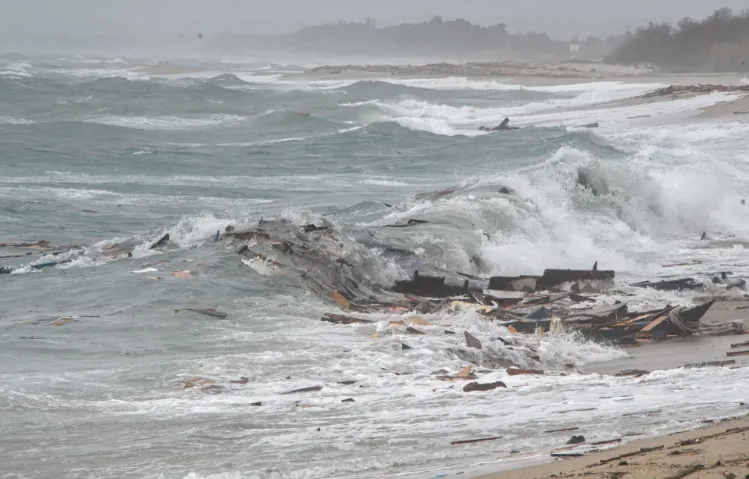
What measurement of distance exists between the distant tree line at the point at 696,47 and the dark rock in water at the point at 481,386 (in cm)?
6936

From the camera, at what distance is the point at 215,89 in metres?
58.7

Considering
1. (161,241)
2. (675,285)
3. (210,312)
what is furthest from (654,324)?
(161,241)

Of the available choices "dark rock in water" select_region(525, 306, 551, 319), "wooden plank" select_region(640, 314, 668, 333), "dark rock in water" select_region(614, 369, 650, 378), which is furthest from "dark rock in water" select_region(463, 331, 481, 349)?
"wooden plank" select_region(640, 314, 668, 333)

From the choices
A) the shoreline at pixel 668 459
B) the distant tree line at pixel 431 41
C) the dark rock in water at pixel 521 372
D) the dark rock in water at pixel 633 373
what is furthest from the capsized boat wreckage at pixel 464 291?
the distant tree line at pixel 431 41

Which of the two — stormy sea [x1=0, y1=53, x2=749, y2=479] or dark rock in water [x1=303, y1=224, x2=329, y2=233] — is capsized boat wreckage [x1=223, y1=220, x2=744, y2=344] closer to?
dark rock in water [x1=303, y1=224, x2=329, y2=233]

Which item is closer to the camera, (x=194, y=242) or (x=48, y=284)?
(x=48, y=284)

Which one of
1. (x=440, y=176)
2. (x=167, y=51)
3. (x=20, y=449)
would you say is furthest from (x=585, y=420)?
(x=167, y=51)

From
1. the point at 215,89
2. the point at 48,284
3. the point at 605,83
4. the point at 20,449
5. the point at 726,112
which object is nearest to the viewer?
the point at 20,449

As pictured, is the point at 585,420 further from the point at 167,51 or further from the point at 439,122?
the point at 167,51

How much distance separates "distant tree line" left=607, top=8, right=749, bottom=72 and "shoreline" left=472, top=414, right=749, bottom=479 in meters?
71.3

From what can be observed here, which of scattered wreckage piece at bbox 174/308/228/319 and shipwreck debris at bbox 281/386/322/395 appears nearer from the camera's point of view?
shipwreck debris at bbox 281/386/322/395

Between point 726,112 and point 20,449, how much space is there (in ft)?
125

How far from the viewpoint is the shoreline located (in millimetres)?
5418

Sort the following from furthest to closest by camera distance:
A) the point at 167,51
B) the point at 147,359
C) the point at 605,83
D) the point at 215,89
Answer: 1. the point at 167,51
2. the point at 605,83
3. the point at 215,89
4. the point at 147,359
